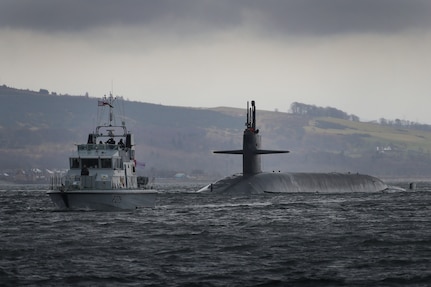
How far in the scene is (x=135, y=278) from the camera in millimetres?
36719

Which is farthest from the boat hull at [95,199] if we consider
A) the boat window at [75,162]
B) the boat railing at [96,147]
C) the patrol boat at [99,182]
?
the boat railing at [96,147]

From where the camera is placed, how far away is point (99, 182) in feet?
227

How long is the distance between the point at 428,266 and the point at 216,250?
1074 centimetres

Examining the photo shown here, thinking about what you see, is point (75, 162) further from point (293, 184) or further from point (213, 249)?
point (293, 184)

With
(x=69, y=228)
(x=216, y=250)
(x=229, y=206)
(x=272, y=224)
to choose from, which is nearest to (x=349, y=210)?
(x=229, y=206)

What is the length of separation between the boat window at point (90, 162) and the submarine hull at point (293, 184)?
48.3 m

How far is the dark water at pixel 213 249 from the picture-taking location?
36844 millimetres

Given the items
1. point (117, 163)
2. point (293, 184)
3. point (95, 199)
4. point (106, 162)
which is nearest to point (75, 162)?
point (106, 162)

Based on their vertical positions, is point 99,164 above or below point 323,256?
above

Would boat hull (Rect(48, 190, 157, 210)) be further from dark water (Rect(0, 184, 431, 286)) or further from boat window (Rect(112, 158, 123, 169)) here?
boat window (Rect(112, 158, 123, 169))

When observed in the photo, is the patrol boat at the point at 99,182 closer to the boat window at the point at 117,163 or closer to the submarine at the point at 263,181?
the boat window at the point at 117,163

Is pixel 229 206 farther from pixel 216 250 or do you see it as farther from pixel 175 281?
pixel 175 281

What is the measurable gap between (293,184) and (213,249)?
272 feet

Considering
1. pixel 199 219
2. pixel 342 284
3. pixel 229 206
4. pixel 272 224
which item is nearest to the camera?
pixel 342 284
